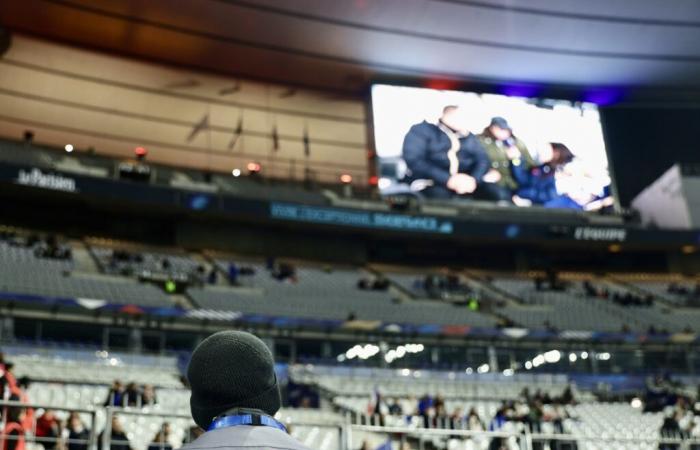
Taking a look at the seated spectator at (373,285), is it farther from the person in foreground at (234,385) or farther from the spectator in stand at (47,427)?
the person in foreground at (234,385)

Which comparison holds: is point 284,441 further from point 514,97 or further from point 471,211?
point 514,97

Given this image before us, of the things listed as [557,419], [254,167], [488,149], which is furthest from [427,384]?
[488,149]

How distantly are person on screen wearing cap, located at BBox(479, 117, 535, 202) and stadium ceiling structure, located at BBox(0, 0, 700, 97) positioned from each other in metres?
2.16

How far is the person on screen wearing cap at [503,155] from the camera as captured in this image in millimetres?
31500

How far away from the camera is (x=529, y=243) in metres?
31.2

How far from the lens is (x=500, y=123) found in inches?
1266

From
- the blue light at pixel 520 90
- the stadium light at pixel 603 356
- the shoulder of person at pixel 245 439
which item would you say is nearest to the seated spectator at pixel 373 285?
the stadium light at pixel 603 356

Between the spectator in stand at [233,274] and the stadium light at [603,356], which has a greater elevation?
the spectator in stand at [233,274]

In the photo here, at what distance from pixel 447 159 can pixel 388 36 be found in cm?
561

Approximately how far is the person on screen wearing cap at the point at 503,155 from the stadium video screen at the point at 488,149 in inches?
1.6

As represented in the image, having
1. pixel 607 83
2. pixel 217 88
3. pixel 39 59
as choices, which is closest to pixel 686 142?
pixel 607 83

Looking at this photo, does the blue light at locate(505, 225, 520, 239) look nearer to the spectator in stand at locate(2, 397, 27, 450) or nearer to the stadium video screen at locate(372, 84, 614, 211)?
the stadium video screen at locate(372, 84, 614, 211)

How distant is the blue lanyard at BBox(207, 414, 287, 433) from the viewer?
1.63 m

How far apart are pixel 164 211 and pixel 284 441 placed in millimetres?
25969
